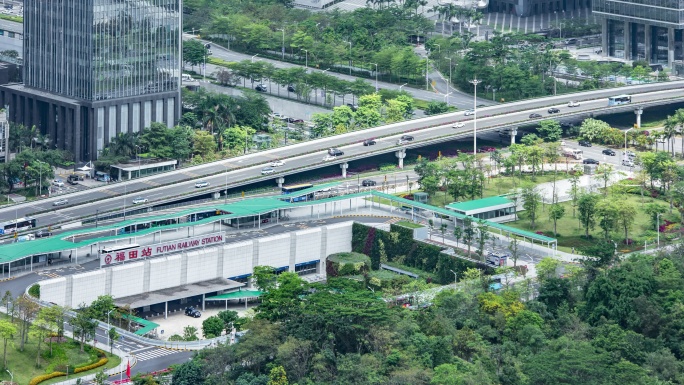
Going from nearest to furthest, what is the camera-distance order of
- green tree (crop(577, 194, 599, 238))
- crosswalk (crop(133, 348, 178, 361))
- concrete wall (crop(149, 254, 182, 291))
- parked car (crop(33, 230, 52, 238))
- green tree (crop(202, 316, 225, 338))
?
crosswalk (crop(133, 348, 178, 361)), green tree (crop(202, 316, 225, 338)), concrete wall (crop(149, 254, 182, 291)), parked car (crop(33, 230, 52, 238)), green tree (crop(577, 194, 599, 238))

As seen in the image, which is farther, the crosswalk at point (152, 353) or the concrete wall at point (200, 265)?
the concrete wall at point (200, 265)

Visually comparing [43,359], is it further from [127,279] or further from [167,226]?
[167,226]

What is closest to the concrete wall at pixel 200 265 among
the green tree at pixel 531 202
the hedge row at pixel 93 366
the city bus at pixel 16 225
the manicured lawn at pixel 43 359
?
the manicured lawn at pixel 43 359

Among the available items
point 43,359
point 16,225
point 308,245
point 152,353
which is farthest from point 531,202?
point 43,359

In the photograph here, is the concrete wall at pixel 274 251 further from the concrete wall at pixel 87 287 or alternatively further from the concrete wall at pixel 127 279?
the concrete wall at pixel 87 287

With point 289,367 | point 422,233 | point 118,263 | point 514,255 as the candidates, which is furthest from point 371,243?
point 289,367

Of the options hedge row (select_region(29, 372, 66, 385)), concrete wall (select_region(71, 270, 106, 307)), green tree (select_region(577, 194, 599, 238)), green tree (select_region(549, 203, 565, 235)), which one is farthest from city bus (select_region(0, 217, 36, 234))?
green tree (select_region(577, 194, 599, 238))

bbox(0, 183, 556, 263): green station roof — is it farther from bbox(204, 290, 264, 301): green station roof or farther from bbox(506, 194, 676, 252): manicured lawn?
bbox(204, 290, 264, 301): green station roof
